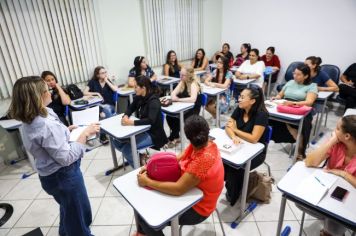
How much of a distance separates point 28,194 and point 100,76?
230cm

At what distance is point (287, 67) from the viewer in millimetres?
5812

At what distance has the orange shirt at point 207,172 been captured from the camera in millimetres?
1459

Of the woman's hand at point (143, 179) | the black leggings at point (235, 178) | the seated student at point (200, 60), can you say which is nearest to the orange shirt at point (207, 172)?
the woman's hand at point (143, 179)

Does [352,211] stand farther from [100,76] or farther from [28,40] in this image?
[28,40]

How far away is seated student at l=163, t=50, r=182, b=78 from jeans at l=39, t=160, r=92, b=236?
13.6 feet

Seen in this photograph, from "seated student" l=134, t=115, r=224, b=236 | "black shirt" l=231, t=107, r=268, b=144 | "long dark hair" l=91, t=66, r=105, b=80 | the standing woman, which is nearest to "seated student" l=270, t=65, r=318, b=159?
"black shirt" l=231, t=107, r=268, b=144

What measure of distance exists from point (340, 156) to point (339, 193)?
35cm

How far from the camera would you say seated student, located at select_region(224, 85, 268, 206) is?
228cm

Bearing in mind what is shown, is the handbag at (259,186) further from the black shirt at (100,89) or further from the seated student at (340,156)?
the black shirt at (100,89)

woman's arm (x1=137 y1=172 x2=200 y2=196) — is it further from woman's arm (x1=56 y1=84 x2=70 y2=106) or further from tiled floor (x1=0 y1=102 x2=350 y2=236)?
woman's arm (x1=56 y1=84 x2=70 y2=106)

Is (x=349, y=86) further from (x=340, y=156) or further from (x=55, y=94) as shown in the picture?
(x=55, y=94)

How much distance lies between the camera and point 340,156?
5.74ft

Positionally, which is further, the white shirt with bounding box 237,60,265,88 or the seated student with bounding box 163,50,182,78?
the seated student with bounding box 163,50,182,78

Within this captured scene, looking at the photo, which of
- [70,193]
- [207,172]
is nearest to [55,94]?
[70,193]
